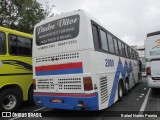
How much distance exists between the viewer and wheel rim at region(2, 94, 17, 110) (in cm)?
711

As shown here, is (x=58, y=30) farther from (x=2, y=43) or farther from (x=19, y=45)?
(x=19, y=45)

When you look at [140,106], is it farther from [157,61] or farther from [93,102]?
[93,102]

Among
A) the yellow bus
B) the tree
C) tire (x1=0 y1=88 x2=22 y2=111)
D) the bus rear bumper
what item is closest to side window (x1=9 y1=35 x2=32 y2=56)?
the yellow bus

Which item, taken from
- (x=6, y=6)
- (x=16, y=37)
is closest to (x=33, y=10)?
(x=6, y=6)

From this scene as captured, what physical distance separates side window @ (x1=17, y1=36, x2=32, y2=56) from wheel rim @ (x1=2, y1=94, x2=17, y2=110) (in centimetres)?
174

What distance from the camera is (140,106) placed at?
7926 mm

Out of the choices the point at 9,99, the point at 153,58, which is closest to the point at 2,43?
the point at 9,99

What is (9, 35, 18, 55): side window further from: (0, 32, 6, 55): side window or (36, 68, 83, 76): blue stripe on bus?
(36, 68, 83, 76): blue stripe on bus

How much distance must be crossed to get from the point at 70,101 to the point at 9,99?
8.54 ft

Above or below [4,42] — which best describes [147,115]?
below

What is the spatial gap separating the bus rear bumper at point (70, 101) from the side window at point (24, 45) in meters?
2.23

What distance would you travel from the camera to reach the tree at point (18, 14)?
18.7 meters

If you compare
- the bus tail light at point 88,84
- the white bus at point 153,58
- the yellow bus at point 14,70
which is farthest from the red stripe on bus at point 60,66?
the white bus at point 153,58

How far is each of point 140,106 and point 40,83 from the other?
395 cm
